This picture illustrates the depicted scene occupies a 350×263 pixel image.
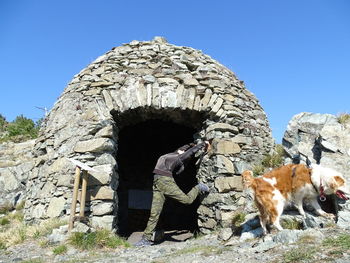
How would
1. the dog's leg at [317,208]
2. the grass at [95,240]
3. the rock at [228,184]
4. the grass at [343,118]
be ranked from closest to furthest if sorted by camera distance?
the dog's leg at [317,208] → the grass at [95,240] → the grass at [343,118] → the rock at [228,184]

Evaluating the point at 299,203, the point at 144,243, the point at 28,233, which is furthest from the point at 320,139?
the point at 28,233

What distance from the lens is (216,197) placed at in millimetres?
6016

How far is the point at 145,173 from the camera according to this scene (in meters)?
9.98

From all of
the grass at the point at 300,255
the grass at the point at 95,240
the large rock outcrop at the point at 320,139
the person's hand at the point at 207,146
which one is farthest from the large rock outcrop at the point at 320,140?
the grass at the point at 95,240

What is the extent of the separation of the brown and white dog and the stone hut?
1818 mm

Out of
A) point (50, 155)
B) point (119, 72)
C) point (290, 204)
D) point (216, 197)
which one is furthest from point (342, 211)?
point (50, 155)

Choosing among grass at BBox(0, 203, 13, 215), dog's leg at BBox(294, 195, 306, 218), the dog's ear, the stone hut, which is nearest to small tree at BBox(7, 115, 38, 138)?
grass at BBox(0, 203, 13, 215)

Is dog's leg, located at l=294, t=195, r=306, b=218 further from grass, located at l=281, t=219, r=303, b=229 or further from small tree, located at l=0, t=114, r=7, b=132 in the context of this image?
small tree, located at l=0, t=114, r=7, b=132

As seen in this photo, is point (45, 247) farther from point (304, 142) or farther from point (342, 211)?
point (304, 142)

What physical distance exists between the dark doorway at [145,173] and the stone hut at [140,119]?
246 centimetres

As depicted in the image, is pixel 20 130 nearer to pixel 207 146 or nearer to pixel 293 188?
pixel 207 146

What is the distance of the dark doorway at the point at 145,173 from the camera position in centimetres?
930

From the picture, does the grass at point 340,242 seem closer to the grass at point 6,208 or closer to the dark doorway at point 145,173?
the dark doorway at point 145,173

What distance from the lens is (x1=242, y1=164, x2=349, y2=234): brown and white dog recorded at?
3879mm
